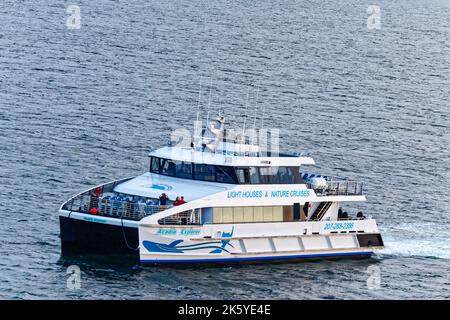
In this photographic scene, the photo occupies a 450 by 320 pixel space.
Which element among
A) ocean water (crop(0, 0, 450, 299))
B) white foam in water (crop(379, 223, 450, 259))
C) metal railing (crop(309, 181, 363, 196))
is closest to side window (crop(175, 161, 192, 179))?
ocean water (crop(0, 0, 450, 299))

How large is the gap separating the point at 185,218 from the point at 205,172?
364 cm

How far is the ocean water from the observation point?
2623 inches

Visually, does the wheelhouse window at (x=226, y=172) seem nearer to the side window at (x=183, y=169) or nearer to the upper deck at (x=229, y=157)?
the side window at (x=183, y=169)

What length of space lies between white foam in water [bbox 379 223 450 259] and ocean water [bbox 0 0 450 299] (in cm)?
17

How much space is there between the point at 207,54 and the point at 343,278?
58.8 meters

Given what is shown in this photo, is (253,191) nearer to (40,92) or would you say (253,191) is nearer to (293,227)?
(293,227)

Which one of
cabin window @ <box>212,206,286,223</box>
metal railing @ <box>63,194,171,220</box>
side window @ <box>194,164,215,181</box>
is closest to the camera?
metal railing @ <box>63,194,171,220</box>

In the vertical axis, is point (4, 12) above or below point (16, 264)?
above

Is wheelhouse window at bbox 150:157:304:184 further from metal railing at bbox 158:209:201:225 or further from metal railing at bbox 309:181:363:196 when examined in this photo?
metal railing at bbox 158:209:201:225

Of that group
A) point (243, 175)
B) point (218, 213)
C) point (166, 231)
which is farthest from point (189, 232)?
point (243, 175)

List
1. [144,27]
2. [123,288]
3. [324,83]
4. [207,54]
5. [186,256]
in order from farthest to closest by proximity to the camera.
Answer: [144,27], [207,54], [324,83], [186,256], [123,288]

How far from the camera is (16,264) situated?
65688 mm

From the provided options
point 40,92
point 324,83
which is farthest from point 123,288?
point 324,83

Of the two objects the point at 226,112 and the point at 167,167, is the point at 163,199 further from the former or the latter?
the point at 226,112
